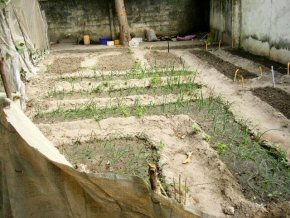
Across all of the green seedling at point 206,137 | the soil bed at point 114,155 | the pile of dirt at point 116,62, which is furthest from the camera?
the pile of dirt at point 116,62

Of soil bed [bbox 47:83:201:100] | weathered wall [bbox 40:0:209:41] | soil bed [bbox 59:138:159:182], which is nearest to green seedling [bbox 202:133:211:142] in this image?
soil bed [bbox 59:138:159:182]

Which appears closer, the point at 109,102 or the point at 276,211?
the point at 276,211

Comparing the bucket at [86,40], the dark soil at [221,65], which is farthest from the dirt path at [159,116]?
the bucket at [86,40]

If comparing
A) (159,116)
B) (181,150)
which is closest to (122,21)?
(159,116)

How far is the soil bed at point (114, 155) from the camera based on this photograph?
14.4 feet

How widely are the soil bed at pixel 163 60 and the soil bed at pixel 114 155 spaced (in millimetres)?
4441

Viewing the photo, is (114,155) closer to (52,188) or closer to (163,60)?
(52,188)

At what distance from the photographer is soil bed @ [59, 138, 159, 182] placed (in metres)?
4.38

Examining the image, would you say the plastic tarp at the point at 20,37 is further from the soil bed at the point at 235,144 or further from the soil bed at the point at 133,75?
the soil bed at the point at 235,144

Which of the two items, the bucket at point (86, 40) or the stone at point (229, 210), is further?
the bucket at point (86, 40)

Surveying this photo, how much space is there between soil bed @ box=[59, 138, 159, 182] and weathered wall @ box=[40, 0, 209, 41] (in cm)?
1075

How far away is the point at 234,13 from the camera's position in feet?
38.0

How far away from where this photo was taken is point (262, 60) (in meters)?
9.61

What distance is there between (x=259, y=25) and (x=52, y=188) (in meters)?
9.69
